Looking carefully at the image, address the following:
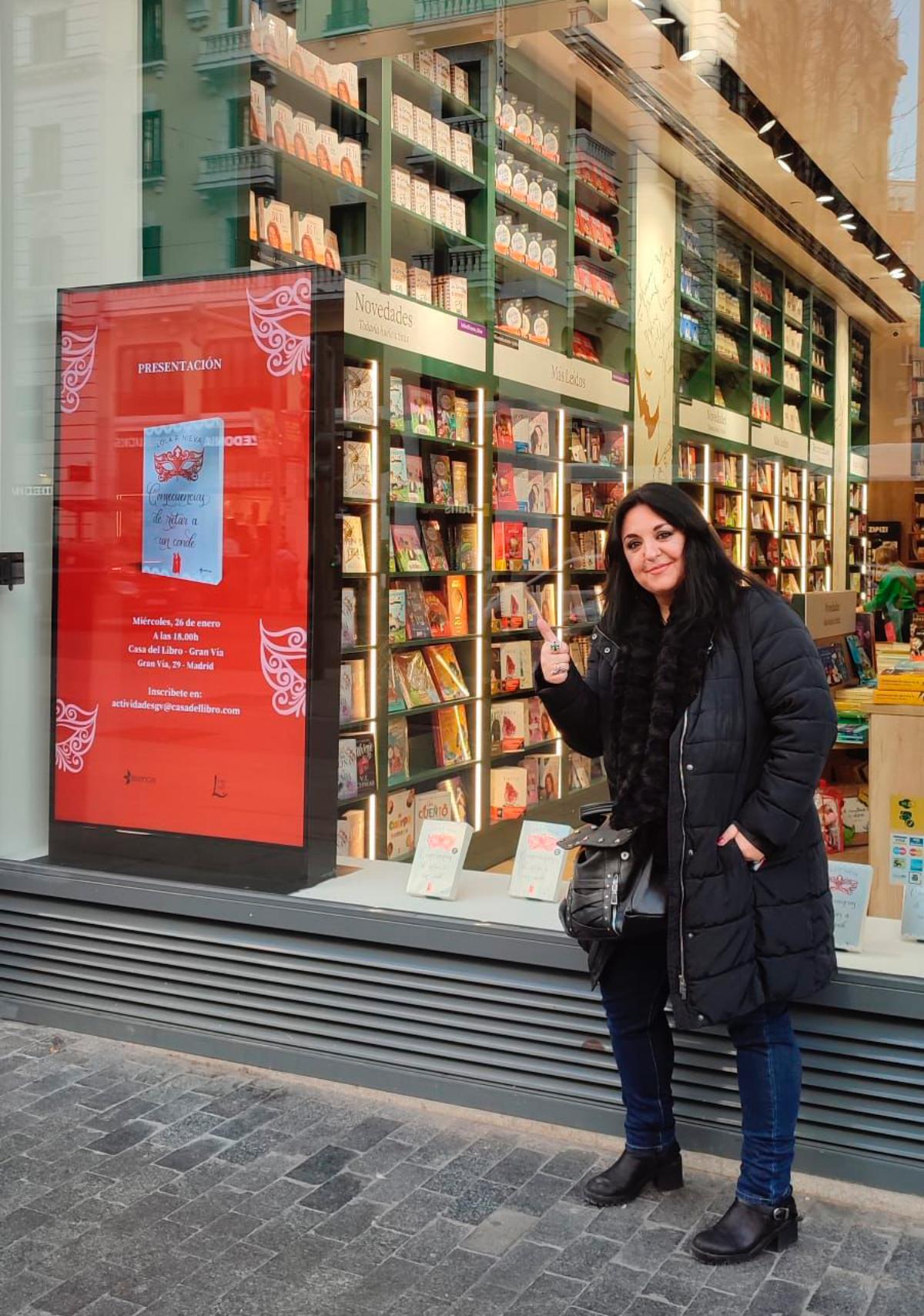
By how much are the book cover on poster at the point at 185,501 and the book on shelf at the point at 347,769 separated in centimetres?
76

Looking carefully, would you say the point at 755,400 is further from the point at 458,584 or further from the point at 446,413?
the point at 458,584

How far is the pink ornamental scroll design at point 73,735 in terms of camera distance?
4109mm

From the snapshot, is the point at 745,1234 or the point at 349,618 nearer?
the point at 745,1234

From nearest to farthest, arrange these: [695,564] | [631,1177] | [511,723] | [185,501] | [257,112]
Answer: [695,564] → [631,1177] → [185,501] → [257,112] → [511,723]

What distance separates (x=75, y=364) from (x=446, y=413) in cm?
123

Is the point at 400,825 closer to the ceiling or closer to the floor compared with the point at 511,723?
closer to the floor

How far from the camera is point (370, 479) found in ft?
14.4

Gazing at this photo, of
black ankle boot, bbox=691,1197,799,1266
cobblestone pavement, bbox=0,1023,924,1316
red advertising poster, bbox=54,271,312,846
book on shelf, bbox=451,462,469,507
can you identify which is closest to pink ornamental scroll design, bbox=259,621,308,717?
red advertising poster, bbox=54,271,312,846

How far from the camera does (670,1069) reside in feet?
9.68

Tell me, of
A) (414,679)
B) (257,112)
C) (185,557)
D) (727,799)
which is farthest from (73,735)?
(727,799)

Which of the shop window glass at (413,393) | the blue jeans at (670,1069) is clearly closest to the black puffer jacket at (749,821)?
the blue jeans at (670,1069)

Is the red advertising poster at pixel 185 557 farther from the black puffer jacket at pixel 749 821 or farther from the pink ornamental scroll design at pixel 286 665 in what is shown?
the black puffer jacket at pixel 749 821

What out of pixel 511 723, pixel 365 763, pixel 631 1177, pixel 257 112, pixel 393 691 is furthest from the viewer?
pixel 511 723

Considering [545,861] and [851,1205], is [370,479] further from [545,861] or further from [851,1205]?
[851,1205]
